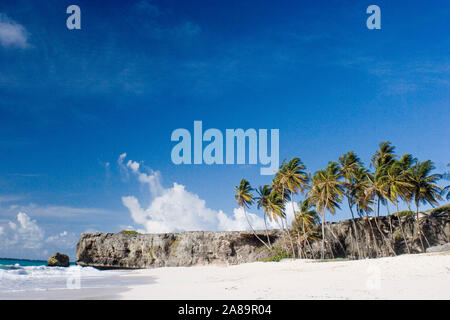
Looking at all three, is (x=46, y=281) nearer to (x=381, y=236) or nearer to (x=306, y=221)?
(x=306, y=221)

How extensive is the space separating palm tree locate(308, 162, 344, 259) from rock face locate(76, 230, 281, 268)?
10361mm

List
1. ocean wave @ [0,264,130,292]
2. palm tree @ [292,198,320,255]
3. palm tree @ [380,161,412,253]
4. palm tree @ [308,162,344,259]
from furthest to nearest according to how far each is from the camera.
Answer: palm tree @ [292,198,320,255] → palm tree @ [308,162,344,259] → palm tree @ [380,161,412,253] → ocean wave @ [0,264,130,292]

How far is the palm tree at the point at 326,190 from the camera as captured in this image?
1309 inches

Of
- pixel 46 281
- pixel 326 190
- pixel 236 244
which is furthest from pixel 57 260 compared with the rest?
pixel 326 190

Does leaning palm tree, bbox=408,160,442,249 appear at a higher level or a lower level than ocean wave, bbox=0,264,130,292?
higher

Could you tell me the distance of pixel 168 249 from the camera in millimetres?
45750

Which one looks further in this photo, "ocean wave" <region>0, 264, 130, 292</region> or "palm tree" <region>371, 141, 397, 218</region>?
"palm tree" <region>371, 141, 397, 218</region>

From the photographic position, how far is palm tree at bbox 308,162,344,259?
33.2 m

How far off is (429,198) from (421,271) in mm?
27255

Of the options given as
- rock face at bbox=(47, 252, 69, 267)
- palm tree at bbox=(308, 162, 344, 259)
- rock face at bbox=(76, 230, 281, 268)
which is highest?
palm tree at bbox=(308, 162, 344, 259)

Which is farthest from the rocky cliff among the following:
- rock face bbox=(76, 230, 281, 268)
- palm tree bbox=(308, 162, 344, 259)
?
palm tree bbox=(308, 162, 344, 259)

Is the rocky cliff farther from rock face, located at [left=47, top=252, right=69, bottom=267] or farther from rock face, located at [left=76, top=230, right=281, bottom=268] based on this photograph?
rock face, located at [left=47, top=252, right=69, bottom=267]
